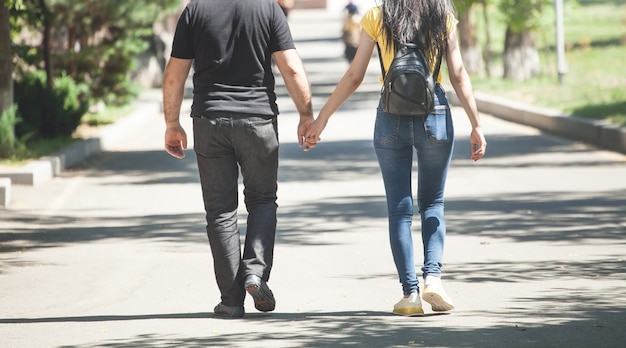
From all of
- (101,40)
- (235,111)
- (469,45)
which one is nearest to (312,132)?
(235,111)

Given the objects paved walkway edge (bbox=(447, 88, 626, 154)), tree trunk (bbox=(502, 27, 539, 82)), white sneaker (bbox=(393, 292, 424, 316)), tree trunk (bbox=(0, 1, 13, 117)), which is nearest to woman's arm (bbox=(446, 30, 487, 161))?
white sneaker (bbox=(393, 292, 424, 316))

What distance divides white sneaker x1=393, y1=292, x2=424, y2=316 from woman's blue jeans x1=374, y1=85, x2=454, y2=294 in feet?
0.14

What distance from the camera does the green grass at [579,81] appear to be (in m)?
19.8

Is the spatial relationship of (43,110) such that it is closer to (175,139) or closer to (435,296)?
(175,139)

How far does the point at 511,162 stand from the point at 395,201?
8.56 m

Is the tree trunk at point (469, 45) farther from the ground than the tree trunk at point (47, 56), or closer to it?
closer to it

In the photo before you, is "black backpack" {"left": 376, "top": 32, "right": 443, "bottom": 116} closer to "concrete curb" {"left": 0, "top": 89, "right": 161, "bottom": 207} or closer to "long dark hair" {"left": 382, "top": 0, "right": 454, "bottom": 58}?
"long dark hair" {"left": 382, "top": 0, "right": 454, "bottom": 58}

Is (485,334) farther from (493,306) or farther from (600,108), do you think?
(600,108)

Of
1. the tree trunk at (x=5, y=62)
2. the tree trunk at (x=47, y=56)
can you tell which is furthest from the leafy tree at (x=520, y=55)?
the tree trunk at (x=5, y=62)

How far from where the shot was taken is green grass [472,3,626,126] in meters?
19.8

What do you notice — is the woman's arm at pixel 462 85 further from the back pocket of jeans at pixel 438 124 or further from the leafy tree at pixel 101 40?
the leafy tree at pixel 101 40

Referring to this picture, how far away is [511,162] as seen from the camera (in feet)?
50.1

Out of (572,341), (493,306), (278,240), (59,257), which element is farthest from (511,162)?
(572,341)

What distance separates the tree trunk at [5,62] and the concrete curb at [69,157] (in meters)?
0.86
